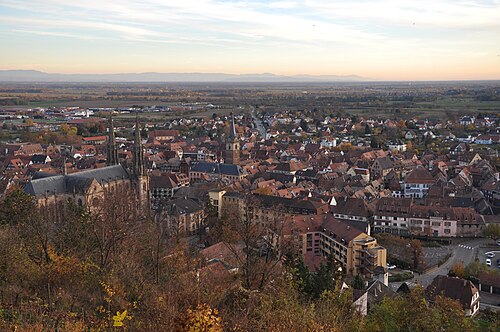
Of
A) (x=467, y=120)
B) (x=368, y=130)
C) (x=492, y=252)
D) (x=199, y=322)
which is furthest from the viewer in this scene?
(x=467, y=120)

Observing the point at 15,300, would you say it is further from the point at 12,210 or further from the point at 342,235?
the point at 342,235

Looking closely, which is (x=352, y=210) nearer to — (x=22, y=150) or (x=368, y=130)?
(x=22, y=150)

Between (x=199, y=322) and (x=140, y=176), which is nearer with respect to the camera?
(x=199, y=322)

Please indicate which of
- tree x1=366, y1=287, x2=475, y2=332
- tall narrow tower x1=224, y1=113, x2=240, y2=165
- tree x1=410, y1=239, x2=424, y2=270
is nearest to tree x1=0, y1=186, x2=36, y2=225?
tree x1=366, y1=287, x2=475, y2=332

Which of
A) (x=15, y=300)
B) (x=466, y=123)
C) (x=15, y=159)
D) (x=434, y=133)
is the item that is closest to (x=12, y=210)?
(x=15, y=300)

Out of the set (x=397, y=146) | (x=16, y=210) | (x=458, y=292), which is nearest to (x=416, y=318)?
(x=458, y=292)

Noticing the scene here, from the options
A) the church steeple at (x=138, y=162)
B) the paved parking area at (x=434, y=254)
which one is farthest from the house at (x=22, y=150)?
the paved parking area at (x=434, y=254)

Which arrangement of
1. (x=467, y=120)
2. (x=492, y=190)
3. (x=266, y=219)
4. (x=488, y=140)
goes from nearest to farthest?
(x=266, y=219) → (x=492, y=190) → (x=488, y=140) → (x=467, y=120)
